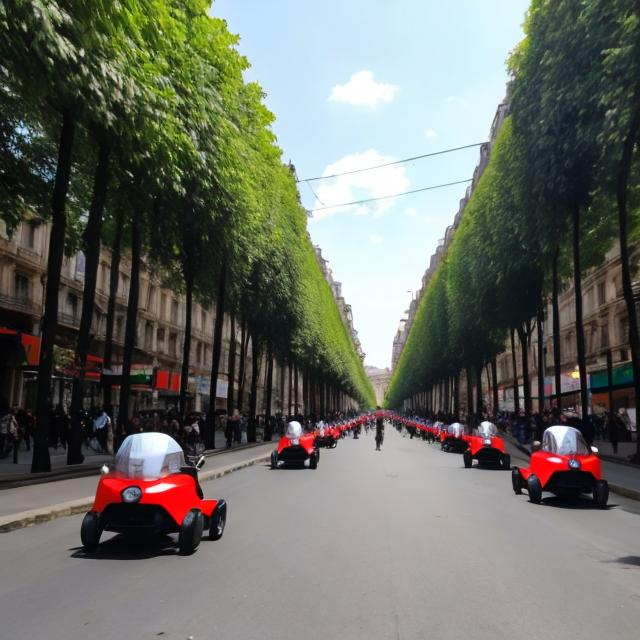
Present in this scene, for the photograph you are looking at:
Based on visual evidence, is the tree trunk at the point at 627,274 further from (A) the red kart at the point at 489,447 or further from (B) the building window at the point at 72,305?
(B) the building window at the point at 72,305

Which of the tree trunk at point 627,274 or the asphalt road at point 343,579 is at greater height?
the tree trunk at point 627,274

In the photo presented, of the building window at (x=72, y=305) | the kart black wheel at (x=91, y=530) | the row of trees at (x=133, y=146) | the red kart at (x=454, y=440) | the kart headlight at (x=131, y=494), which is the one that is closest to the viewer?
the kart headlight at (x=131, y=494)

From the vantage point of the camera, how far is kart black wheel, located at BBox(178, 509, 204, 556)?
731 cm

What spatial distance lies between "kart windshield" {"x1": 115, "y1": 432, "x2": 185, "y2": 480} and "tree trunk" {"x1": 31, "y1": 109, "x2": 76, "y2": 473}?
8.62 meters

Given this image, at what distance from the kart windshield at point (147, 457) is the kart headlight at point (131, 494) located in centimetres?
21

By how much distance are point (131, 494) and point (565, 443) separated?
7.89m

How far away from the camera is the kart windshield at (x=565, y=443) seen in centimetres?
1196

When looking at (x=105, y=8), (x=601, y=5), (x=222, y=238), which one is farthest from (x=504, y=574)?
(x=222, y=238)

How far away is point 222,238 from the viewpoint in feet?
74.0

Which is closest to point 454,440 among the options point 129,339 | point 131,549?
point 129,339

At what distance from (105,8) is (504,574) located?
9691 millimetres

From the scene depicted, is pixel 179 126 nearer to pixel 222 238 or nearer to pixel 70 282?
pixel 222 238

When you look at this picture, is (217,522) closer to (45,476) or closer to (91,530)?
(91,530)

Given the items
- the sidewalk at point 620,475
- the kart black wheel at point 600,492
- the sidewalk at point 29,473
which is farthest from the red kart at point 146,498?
the sidewalk at point 620,475
